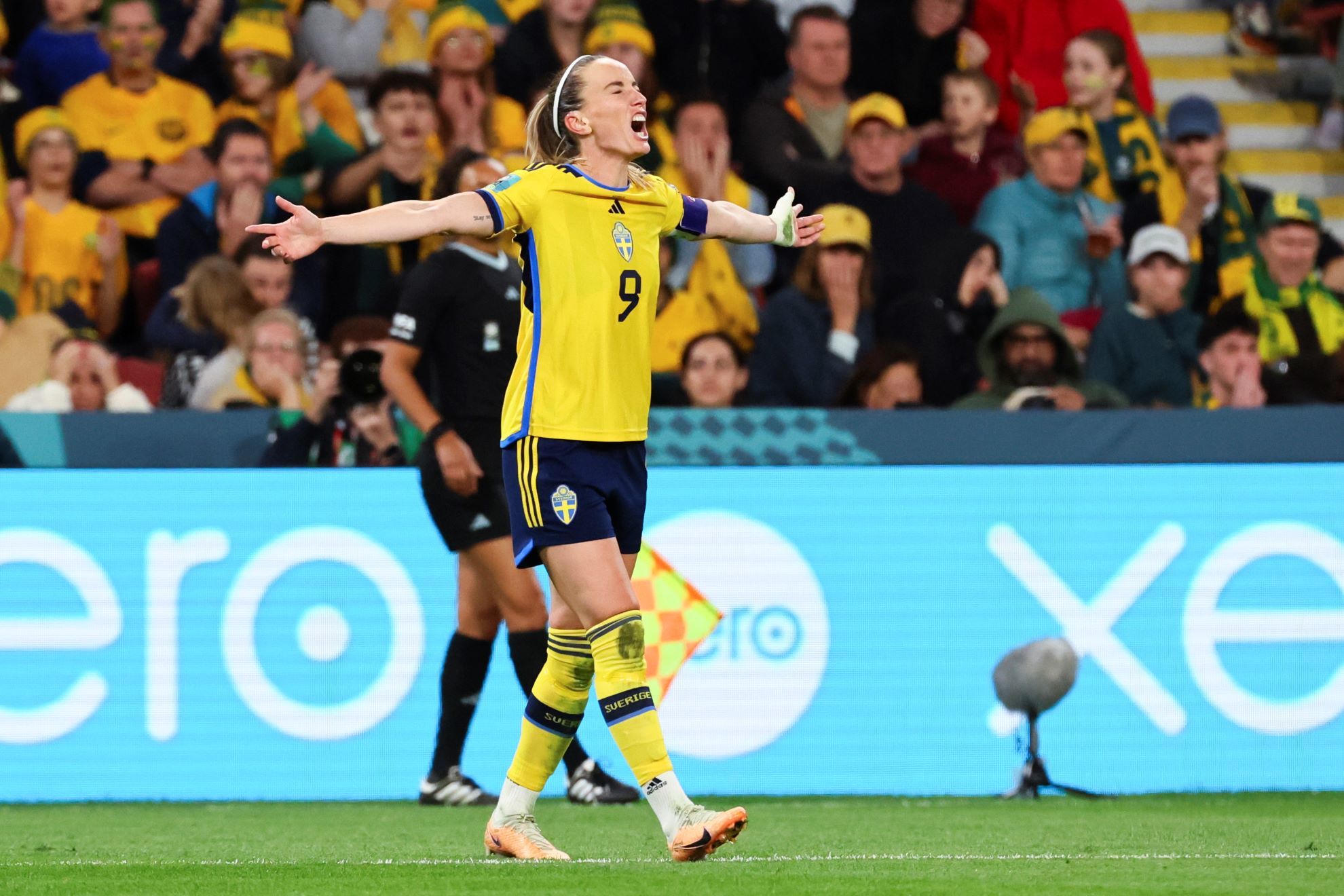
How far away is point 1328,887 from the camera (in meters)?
4.34

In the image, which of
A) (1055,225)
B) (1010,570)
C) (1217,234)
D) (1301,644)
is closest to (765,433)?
(1010,570)

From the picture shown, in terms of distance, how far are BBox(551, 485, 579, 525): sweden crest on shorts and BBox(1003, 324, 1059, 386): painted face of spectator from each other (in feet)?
15.6

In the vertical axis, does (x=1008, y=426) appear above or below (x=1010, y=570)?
above

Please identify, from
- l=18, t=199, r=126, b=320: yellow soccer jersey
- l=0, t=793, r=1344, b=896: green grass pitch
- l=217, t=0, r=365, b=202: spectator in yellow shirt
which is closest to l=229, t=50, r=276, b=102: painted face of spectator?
l=217, t=0, r=365, b=202: spectator in yellow shirt

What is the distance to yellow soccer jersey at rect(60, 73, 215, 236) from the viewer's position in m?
10.9

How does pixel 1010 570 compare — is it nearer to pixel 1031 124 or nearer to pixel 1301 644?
pixel 1301 644

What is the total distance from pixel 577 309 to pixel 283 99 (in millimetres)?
6441

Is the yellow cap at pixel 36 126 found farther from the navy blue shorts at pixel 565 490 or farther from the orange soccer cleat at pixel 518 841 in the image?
the orange soccer cleat at pixel 518 841

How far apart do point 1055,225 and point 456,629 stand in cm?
450

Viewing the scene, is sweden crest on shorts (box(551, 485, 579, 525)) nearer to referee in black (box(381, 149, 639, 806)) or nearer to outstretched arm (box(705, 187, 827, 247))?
outstretched arm (box(705, 187, 827, 247))

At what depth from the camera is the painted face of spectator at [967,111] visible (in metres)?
11.3

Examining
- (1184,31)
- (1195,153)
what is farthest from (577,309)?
(1184,31)

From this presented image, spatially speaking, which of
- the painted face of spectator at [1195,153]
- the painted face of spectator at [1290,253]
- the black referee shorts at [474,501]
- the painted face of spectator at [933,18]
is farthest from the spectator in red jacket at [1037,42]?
the black referee shorts at [474,501]

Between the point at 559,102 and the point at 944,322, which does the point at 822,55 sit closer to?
the point at 944,322
